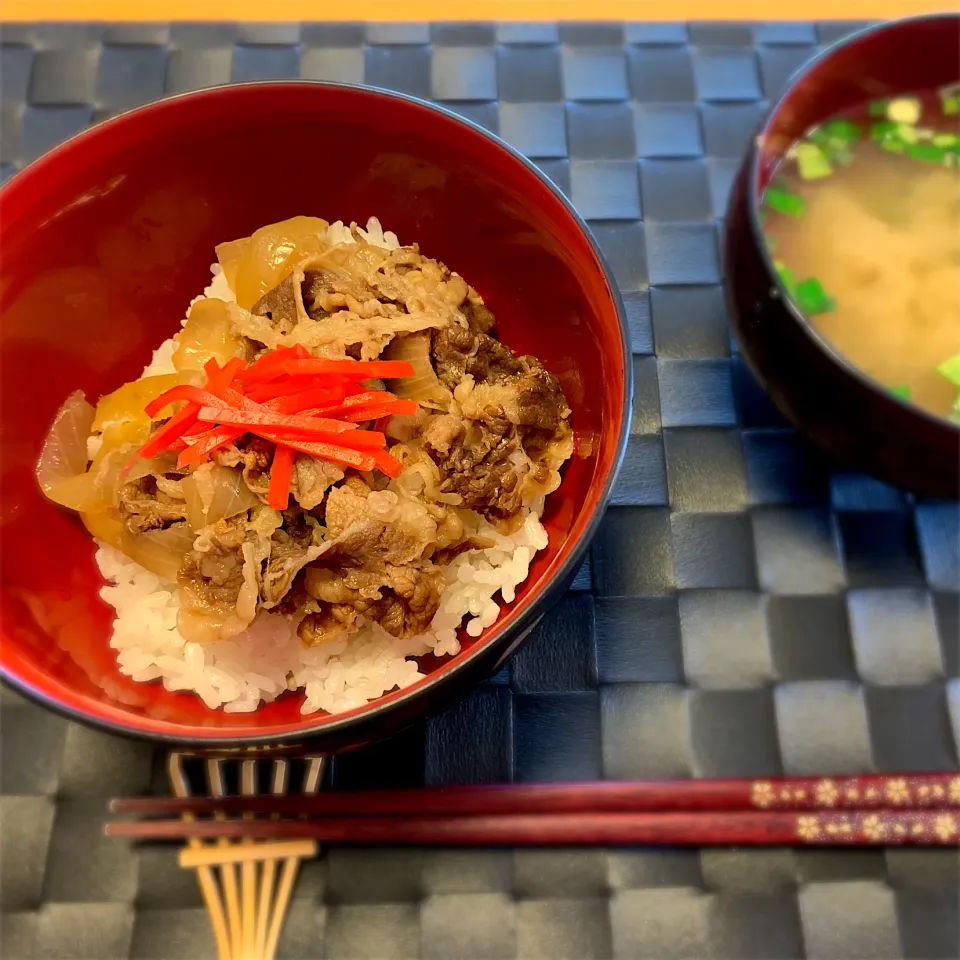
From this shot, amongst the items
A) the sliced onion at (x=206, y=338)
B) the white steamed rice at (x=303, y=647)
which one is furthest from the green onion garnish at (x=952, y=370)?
the sliced onion at (x=206, y=338)

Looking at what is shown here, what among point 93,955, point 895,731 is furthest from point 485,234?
point 93,955

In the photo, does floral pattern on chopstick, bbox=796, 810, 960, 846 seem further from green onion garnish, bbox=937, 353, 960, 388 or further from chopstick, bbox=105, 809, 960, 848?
green onion garnish, bbox=937, 353, 960, 388

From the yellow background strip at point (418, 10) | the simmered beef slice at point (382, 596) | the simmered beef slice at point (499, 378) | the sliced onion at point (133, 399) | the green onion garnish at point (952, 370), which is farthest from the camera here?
the yellow background strip at point (418, 10)

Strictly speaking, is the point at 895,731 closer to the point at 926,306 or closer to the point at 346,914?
the point at 926,306

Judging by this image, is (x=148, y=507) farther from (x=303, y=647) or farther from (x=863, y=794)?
(x=863, y=794)

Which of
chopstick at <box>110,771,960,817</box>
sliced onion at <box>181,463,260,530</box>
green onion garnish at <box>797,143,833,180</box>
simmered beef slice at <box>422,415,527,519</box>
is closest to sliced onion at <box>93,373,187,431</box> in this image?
sliced onion at <box>181,463,260,530</box>

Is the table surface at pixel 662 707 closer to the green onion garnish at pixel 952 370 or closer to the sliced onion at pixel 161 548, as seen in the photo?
the green onion garnish at pixel 952 370

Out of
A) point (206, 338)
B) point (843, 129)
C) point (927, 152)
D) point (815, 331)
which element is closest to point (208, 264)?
point (206, 338)
